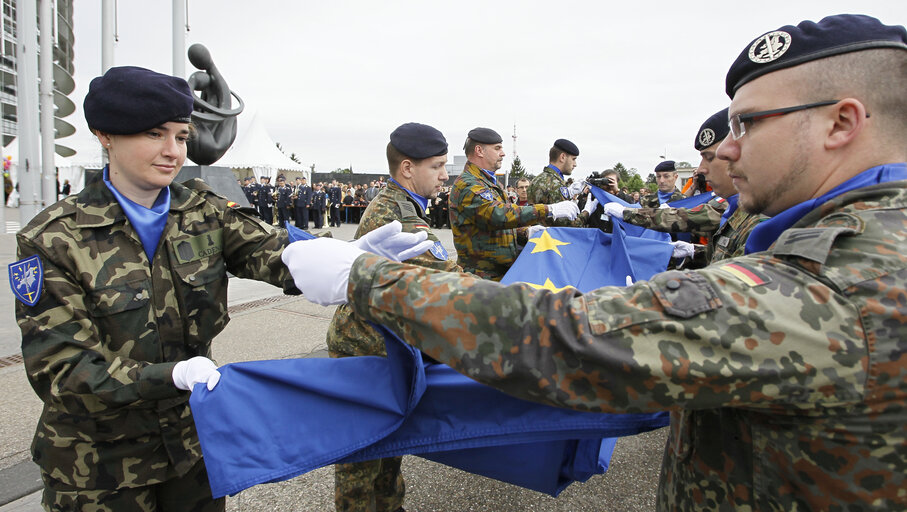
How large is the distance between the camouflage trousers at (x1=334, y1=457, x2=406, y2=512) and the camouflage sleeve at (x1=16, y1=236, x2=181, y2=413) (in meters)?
1.13

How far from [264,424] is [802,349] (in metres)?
1.25

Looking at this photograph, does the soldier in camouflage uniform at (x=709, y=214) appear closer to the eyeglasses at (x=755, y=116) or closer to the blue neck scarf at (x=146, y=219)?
the eyeglasses at (x=755, y=116)

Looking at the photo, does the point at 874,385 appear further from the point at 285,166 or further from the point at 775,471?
the point at 285,166

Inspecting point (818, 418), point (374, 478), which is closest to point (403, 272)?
point (818, 418)

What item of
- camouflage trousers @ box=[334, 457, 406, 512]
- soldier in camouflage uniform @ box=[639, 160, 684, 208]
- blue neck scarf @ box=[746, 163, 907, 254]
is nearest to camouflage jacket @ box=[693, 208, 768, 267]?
blue neck scarf @ box=[746, 163, 907, 254]

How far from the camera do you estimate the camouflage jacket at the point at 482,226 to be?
14.2 ft

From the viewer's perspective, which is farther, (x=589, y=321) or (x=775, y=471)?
(x=775, y=471)

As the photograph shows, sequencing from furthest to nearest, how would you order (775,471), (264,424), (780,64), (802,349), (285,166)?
(285,166) → (264,424) → (780,64) → (775,471) → (802,349)

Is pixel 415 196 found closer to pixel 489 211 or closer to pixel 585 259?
pixel 489 211

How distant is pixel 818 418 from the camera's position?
884 millimetres

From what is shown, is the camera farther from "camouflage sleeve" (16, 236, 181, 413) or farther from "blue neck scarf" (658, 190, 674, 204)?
"camouflage sleeve" (16, 236, 181, 413)

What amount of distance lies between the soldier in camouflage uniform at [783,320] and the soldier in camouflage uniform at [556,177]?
5462 millimetres

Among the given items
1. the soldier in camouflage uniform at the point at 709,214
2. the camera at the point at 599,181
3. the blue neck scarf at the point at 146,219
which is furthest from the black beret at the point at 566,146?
the blue neck scarf at the point at 146,219

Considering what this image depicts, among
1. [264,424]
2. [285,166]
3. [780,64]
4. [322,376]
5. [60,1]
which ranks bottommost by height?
[285,166]
